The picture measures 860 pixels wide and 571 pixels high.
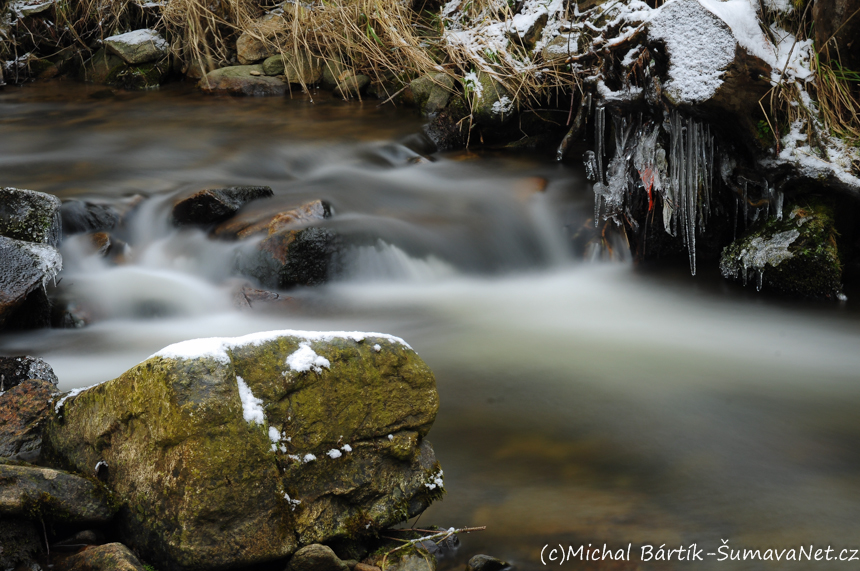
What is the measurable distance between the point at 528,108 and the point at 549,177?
0.93m

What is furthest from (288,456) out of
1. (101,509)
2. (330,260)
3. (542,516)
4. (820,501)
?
(330,260)

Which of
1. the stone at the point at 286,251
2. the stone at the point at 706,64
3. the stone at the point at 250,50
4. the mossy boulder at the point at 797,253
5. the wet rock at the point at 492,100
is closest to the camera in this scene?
the stone at the point at 706,64

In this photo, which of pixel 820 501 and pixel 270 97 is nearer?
pixel 820 501

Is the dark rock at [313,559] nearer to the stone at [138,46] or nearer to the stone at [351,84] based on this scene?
the stone at [351,84]

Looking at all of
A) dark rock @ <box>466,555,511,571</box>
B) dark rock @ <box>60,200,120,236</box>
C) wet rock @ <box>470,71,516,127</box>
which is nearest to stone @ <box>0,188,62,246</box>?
dark rock @ <box>60,200,120,236</box>

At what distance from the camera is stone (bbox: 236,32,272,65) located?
846 cm

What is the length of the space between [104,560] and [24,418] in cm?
79

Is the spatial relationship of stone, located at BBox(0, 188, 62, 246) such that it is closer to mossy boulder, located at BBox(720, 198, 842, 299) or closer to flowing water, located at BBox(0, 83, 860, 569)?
flowing water, located at BBox(0, 83, 860, 569)

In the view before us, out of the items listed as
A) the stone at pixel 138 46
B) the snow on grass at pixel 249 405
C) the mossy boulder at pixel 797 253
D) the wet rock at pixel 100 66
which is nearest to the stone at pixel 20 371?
the snow on grass at pixel 249 405

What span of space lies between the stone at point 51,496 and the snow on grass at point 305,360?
1.81 ft

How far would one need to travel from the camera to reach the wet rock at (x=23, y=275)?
357 cm

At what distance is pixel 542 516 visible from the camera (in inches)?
90.4

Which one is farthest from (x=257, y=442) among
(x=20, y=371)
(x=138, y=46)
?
(x=138, y=46)

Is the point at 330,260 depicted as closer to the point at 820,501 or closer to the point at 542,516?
the point at 542,516
